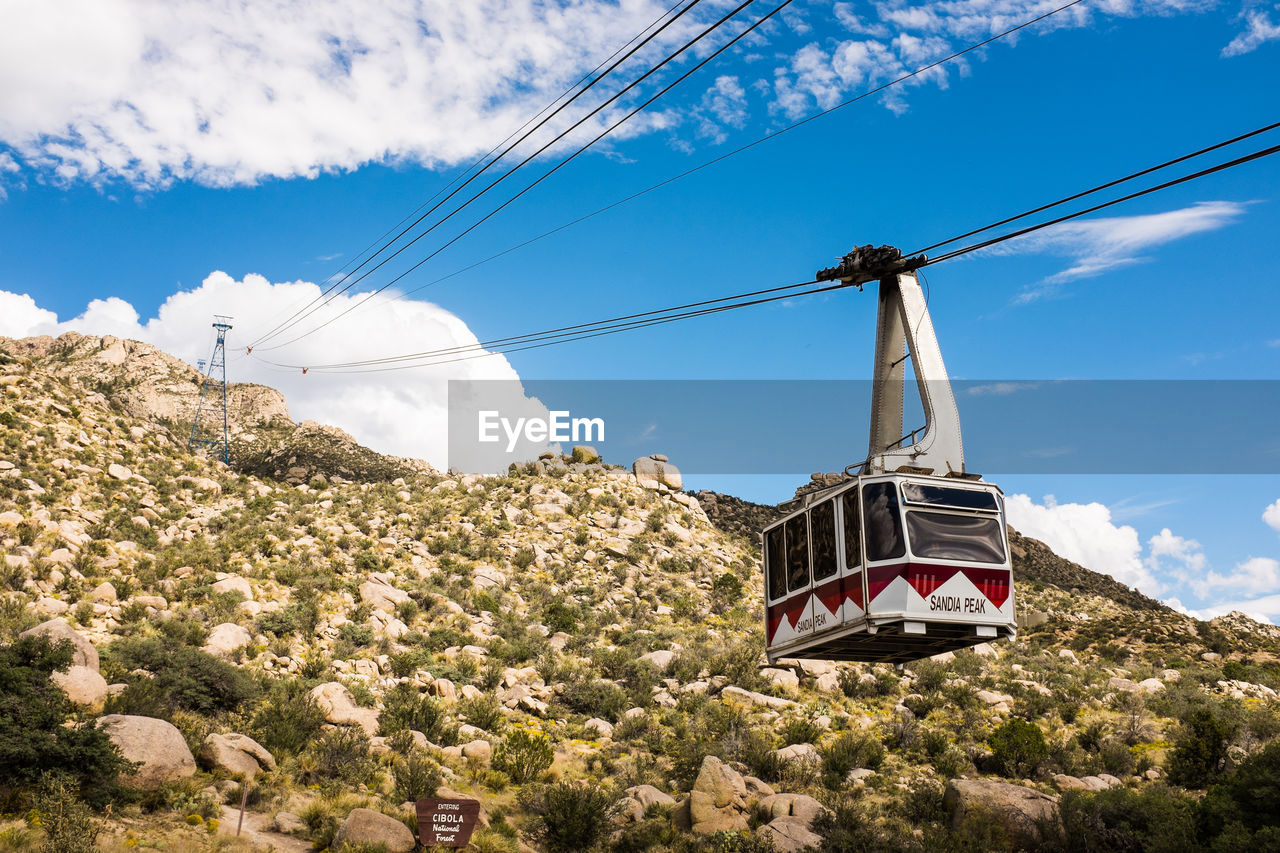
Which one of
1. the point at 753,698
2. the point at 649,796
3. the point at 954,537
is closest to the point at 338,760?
the point at 649,796

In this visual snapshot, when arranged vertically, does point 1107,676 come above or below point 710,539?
below

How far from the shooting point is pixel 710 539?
Answer: 193ft

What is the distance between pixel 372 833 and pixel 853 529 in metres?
12.3

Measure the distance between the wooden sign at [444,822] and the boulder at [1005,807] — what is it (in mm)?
12178

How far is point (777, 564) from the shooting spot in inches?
698

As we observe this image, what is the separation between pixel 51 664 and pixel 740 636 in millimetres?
28449

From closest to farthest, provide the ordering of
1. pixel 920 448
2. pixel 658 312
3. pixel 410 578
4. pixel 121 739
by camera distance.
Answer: pixel 920 448
pixel 121 739
pixel 658 312
pixel 410 578

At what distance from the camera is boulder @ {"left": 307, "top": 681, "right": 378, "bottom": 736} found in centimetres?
2556

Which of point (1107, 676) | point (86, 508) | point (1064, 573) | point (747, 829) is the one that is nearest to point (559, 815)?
point (747, 829)

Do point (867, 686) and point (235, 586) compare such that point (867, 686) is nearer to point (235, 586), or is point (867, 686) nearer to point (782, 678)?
point (782, 678)

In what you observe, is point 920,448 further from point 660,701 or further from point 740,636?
point 740,636

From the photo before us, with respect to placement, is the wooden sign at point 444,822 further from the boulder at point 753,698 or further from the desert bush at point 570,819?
the boulder at point 753,698

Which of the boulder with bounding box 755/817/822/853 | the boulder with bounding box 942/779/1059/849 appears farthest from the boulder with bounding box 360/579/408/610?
the boulder with bounding box 942/779/1059/849

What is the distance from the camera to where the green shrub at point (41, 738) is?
688 inches
